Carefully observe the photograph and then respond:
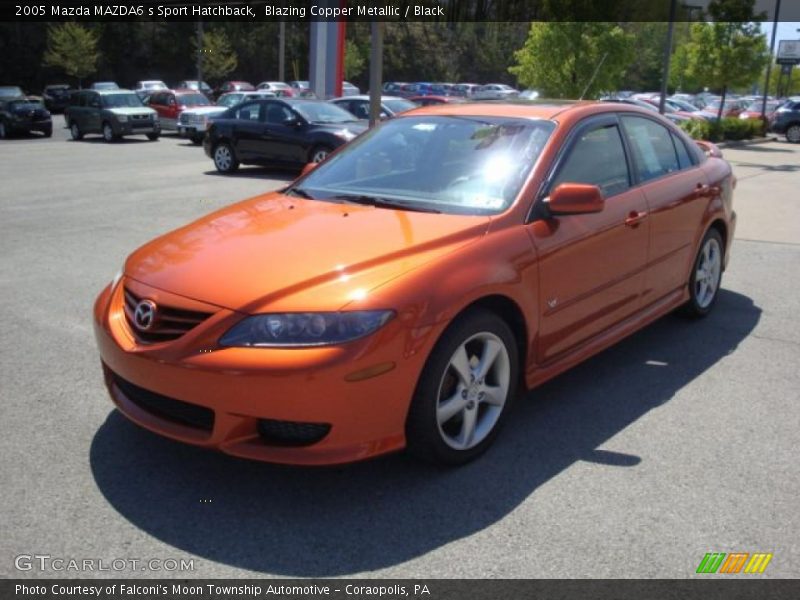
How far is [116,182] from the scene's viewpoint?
1440cm

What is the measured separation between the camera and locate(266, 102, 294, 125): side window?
15766 mm

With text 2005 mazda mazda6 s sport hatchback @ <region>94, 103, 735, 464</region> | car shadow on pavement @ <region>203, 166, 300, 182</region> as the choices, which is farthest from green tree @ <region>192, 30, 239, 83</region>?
text 2005 mazda mazda6 s sport hatchback @ <region>94, 103, 735, 464</region>

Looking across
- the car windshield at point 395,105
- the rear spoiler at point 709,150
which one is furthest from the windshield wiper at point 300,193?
the car windshield at point 395,105

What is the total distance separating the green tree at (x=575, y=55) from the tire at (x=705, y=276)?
14.0m

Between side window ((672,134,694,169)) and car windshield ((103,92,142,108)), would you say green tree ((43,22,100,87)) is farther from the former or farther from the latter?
side window ((672,134,694,169))

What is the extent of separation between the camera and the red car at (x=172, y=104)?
28.7 meters

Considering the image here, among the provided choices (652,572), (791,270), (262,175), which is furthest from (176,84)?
(652,572)

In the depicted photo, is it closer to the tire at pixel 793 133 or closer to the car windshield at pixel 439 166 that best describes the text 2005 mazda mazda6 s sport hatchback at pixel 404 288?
the car windshield at pixel 439 166

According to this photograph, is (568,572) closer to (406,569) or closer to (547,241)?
(406,569)

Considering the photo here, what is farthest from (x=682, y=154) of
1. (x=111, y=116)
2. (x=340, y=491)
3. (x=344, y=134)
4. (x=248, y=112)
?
(x=111, y=116)

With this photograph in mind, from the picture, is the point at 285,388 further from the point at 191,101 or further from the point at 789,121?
the point at 789,121

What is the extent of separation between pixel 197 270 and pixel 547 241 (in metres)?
1.69

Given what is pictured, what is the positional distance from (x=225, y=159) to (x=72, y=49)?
43.1 m

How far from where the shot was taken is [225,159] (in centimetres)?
1662
